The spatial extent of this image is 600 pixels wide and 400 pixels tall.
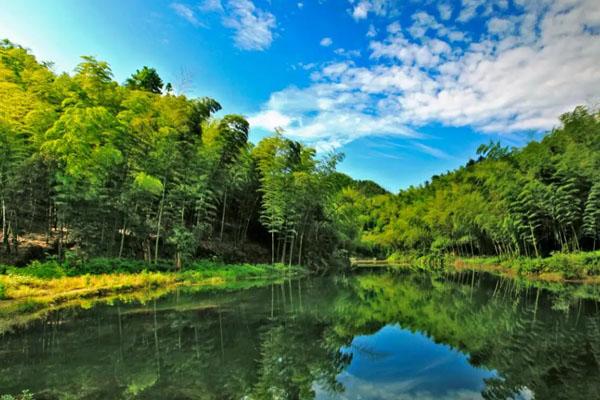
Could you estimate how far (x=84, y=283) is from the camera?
1249 centimetres

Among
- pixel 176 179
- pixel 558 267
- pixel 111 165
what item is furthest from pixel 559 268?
pixel 111 165

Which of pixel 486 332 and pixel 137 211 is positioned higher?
pixel 137 211

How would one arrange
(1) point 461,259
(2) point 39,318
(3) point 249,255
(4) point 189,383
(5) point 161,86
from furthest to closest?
1. (1) point 461,259
2. (5) point 161,86
3. (3) point 249,255
4. (2) point 39,318
5. (4) point 189,383

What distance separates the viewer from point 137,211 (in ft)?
59.9

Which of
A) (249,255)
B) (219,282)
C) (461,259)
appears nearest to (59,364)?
(219,282)

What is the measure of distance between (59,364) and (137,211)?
13640 millimetres

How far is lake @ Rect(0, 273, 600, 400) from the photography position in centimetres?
478

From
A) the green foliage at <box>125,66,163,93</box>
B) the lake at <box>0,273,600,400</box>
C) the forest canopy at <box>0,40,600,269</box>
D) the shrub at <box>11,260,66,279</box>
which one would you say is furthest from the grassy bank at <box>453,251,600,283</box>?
the green foliage at <box>125,66,163,93</box>

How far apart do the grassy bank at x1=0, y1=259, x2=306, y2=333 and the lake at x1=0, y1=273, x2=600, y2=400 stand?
35.0 inches

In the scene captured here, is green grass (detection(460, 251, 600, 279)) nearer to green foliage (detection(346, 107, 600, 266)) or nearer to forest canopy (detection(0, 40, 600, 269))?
green foliage (detection(346, 107, 600, 266))

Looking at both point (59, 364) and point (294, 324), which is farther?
point (294, 324)

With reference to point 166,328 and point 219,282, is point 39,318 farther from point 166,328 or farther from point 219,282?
point 219,282

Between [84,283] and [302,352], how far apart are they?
9536 mm

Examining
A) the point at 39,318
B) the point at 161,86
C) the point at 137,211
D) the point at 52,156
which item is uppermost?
the point at 161,86
